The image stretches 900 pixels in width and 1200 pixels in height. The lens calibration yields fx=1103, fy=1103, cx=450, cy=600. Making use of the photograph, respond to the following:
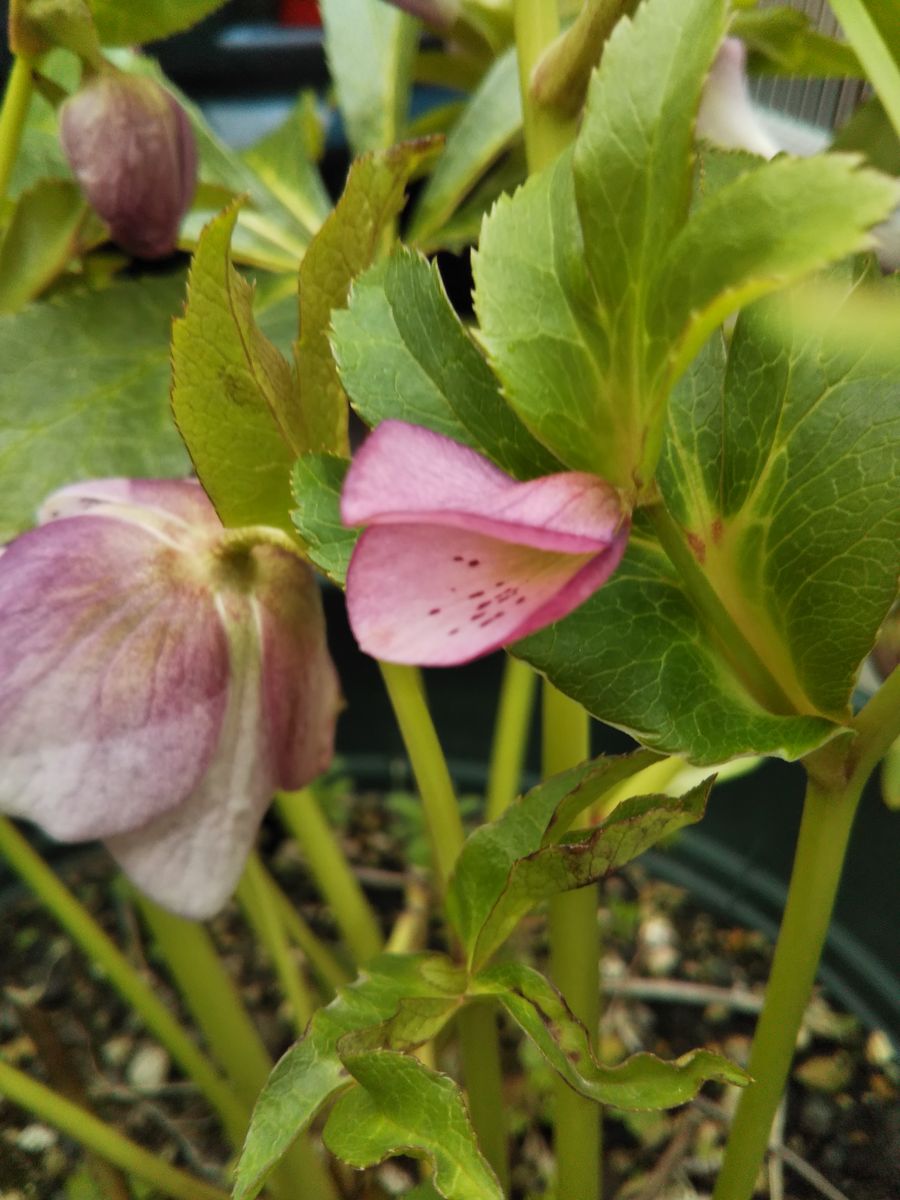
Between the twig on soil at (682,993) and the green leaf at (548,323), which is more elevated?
the green leaf at (548,323)

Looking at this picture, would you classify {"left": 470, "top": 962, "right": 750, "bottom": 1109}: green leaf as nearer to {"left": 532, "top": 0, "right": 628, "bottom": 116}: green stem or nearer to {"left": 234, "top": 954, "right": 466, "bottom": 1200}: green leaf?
{"left": 234, "top": 954, "right": 466, "bottom": 1200}: green leaf

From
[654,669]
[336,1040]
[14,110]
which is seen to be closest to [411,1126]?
[336,1040]

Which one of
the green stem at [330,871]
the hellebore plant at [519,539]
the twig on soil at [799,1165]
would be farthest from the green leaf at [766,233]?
the twig on soil at [799,1165]

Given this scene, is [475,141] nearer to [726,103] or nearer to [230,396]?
[726,103]

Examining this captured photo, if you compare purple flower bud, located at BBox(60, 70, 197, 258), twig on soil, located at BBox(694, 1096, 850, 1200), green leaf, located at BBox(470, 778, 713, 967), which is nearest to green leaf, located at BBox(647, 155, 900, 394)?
green leaf, located at BBox(470, 778, 713, 967)

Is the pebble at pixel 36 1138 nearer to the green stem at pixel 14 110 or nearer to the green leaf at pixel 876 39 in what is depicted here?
the green stem at pixel 14 110

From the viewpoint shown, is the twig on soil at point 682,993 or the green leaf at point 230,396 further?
the twig on soil at point 682,993
